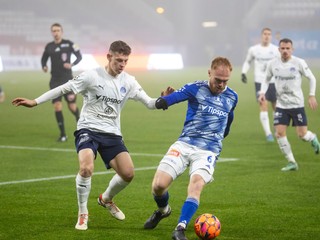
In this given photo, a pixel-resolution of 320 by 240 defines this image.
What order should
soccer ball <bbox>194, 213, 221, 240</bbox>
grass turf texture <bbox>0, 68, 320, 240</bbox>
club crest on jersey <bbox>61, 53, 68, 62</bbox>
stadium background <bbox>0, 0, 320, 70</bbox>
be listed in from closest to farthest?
1. soccer ball <bbox>194, 213, 221, 240</bbox>
2. grass turf texture <bbox>0, 68, 320, 240</bbox>
3. club crest on jersey <bbox>61, 53, 68, 62</bbox>
4. stadium background <bbox>0, 0, 320, 70</bbox>

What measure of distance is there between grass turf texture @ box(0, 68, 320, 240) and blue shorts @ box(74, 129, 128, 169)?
2.76ft

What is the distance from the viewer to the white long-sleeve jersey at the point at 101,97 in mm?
9484

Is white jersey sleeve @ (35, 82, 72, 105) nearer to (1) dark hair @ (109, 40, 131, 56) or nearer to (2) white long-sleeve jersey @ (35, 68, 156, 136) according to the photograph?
(2) white long-sleeve jersey @ (35, 68, 156, 136)

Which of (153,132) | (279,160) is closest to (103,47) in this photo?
(153,132)

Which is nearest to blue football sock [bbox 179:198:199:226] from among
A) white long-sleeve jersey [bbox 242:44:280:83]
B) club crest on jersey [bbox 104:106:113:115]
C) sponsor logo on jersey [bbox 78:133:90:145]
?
sponsor logo on jersey [bbox 78:133:90:145]

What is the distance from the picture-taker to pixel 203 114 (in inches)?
360

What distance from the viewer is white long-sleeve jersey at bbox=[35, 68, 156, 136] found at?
9484 millimetres

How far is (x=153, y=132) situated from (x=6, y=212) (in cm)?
1054

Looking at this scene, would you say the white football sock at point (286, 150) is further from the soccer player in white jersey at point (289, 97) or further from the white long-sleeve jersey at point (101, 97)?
the white long-sleeve jersey at point (101, 97)

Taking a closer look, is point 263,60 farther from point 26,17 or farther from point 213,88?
point 26,17

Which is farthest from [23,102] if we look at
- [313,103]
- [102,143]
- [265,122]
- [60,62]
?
[265,122]

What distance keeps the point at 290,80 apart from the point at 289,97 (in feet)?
1.11

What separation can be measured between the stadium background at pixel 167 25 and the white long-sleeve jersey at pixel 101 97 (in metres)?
48.0

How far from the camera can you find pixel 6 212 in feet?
33.2
